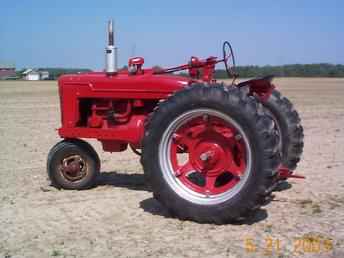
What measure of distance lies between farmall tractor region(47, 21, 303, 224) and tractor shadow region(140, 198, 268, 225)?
20cm

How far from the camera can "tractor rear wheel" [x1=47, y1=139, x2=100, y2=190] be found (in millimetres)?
6492

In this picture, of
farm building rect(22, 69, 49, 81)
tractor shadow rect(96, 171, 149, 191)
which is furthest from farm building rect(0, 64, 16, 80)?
tractor shadow rect(96, 171, 149, 191)

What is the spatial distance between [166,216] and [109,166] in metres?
2.97

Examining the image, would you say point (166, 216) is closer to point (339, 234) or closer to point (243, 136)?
point (243, 136)

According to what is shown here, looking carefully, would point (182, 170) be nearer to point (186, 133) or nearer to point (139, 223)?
point (186, 133)

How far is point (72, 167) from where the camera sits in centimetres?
650

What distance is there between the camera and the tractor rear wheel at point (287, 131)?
6.68 m

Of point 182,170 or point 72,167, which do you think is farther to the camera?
point 72,167

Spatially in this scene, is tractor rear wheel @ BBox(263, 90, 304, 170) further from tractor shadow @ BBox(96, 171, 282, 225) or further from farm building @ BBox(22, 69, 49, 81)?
farm building @ BBox(22, 69, 49, 81)

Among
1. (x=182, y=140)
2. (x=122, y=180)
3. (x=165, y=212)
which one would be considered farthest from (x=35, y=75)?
(x=182, y=140)

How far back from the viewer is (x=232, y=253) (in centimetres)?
429

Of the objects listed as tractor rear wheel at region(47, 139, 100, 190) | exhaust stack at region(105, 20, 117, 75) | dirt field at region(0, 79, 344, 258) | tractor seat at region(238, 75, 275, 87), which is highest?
exhaust stack at region(105, 20, 117, 75)

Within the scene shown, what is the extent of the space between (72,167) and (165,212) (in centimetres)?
157

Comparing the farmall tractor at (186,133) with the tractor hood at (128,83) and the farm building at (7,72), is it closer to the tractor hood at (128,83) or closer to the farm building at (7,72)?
the tractor hood at (128,83)
